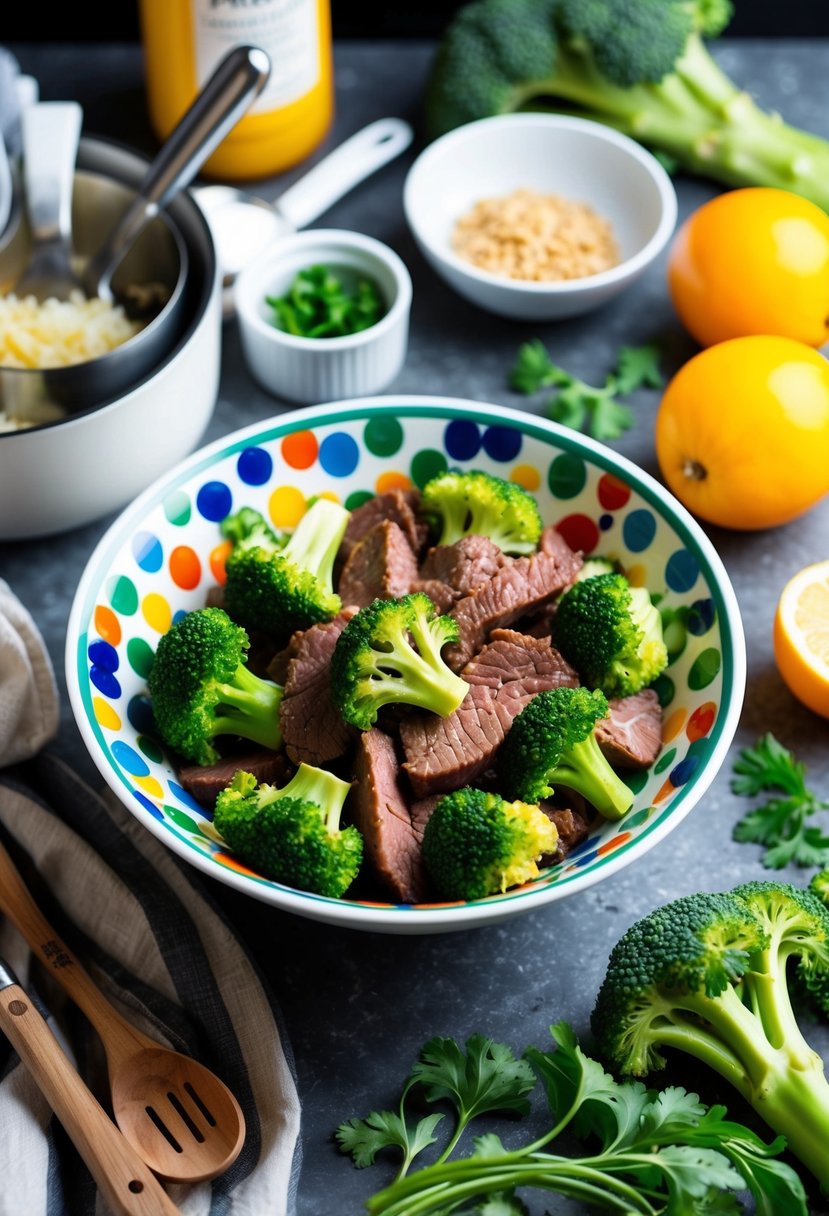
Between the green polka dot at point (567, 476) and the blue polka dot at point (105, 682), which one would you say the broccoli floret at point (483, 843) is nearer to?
the blue polka dot at point (105, 682)

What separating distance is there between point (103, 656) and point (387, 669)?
0.39 meters

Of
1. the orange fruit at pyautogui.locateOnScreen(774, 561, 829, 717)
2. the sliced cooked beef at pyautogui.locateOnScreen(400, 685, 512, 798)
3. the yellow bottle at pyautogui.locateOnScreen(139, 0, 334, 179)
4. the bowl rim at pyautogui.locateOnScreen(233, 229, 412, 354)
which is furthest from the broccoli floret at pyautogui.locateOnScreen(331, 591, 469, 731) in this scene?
the yellow bottle at pyautogui.locateOnScreen(139, 0, 334, 179)

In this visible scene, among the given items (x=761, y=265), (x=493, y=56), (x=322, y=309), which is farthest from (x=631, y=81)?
(x=322, y=309)

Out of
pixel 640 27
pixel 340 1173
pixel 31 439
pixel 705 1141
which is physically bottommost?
pixel 340 1173

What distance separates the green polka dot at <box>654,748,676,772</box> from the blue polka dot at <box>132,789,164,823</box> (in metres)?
0.63

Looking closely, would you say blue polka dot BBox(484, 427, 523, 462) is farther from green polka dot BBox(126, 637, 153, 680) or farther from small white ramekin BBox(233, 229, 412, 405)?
green polka dot BBox(126, 637, 153, 680)

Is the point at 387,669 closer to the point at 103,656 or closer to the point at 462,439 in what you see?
the point at 103,656

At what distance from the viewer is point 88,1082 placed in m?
1.58

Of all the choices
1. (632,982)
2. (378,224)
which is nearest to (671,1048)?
(632,982)

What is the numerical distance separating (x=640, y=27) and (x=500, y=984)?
6.19ft

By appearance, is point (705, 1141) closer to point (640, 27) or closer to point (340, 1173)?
point (340, 1173)

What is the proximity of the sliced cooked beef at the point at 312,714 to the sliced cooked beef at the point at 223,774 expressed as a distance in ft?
0.12

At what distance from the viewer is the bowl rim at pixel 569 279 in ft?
7.61

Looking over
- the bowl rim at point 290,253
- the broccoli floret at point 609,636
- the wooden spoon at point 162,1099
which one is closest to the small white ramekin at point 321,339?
the bowl rim at point 290,253
